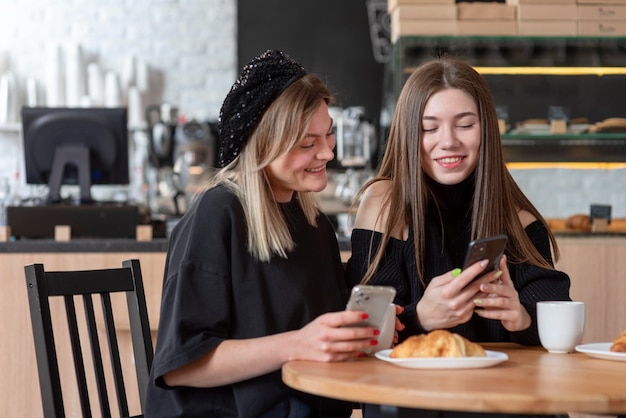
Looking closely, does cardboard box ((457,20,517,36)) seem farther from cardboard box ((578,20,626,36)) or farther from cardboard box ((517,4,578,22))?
cardboard box ((578,20,626,36))

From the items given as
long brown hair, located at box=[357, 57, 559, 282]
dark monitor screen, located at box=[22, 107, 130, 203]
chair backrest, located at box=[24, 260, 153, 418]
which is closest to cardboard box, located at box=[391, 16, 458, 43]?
dark monitor screen, located at box=[22, 107, 130, 203]

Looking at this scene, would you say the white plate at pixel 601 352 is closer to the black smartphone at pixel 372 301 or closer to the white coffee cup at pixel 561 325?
the white coffee cup at pixel 561 325

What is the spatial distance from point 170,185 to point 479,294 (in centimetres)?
400

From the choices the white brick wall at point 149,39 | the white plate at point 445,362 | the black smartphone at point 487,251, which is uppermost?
the white brick wall at point 149,39

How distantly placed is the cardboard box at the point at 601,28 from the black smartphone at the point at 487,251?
90.9 inches

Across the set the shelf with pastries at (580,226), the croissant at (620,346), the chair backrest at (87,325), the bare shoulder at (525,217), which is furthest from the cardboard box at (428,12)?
the croissant at (620,346)

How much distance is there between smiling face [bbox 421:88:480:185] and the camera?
2.08 metres

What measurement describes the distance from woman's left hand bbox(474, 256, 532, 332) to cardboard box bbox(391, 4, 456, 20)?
6.68 ft

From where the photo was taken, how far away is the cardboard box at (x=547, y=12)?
12.0ft

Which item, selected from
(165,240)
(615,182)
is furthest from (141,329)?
(615,182)

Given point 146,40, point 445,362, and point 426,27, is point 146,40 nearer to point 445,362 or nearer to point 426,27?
point 426,27

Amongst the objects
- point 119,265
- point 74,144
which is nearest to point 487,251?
point 119,265

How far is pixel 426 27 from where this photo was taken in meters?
3.63

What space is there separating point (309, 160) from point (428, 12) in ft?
6.81
